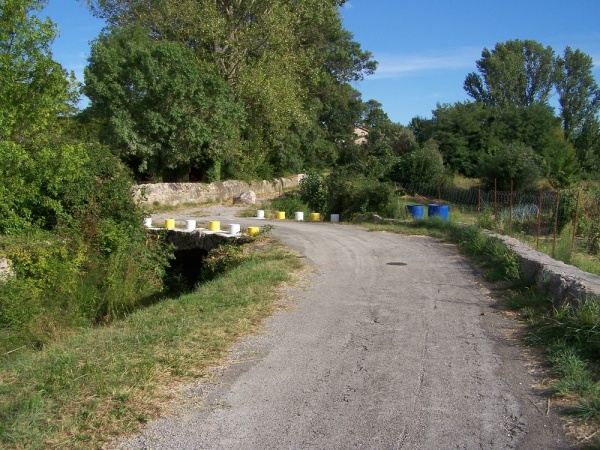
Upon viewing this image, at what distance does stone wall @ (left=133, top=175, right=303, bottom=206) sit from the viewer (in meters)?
24.9

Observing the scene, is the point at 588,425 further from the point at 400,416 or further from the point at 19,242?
the point at 19,242

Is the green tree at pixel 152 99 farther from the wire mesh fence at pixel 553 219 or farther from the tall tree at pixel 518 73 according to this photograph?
the tall tree at pixel 518 73

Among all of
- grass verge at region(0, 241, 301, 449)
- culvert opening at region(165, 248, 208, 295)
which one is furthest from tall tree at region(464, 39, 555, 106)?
grass verge at region(0, 241, 301, 449)

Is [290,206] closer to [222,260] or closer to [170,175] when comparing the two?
[170,175]

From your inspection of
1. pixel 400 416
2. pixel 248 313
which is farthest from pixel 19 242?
pixel 400 416

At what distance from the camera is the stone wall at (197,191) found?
2489cm

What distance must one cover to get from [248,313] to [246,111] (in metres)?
24.4

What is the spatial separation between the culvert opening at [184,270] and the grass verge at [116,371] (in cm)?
716

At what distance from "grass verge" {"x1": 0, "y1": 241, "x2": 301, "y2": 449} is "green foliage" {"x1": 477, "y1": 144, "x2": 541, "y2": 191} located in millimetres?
25044

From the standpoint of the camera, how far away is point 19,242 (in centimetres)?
1234

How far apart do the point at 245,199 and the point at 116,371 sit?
23.3 metres

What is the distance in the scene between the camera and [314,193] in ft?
85.0

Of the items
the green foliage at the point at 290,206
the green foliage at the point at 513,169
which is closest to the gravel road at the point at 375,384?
the green foliage at the point at 290,206

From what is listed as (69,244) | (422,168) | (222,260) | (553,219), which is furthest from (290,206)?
(69,244)
